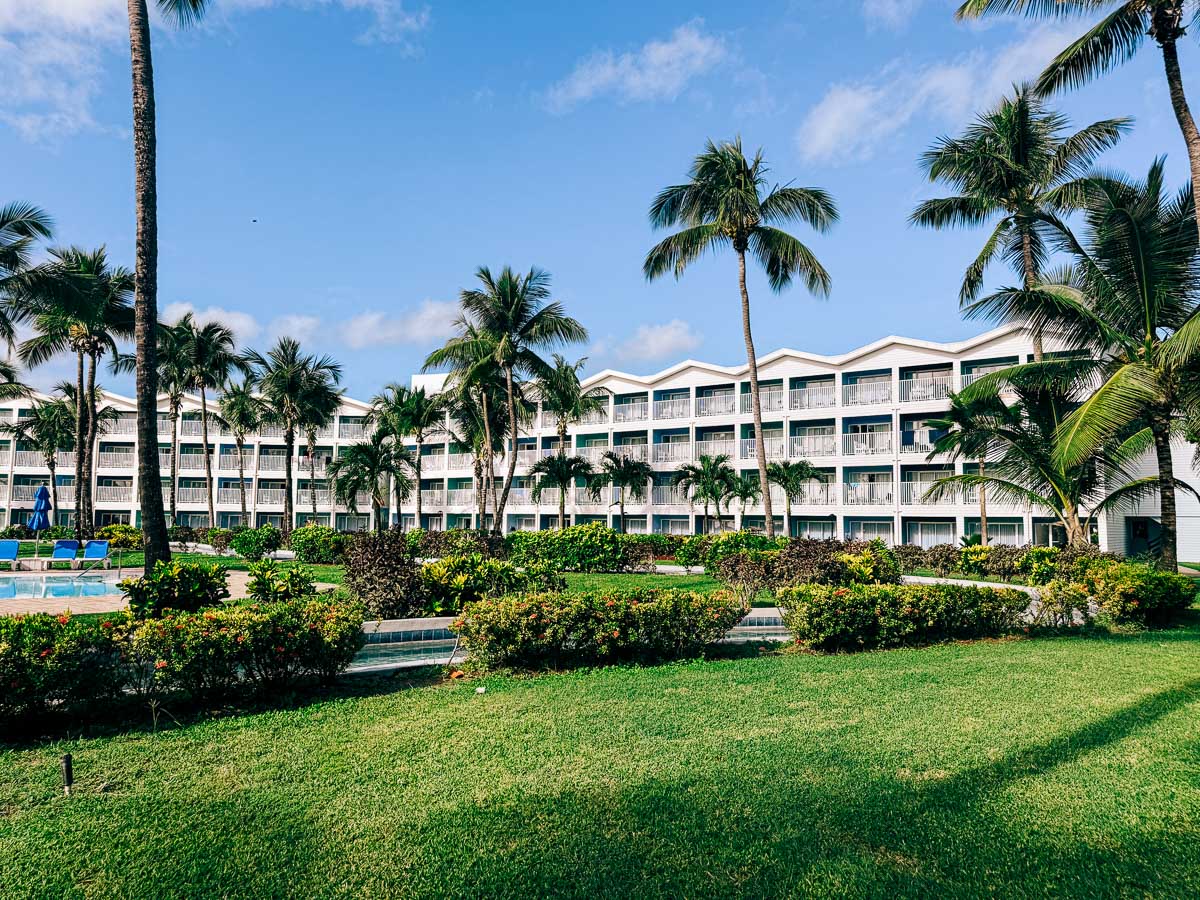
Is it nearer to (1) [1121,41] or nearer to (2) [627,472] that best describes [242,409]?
(2) [627,472]

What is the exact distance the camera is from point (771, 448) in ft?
118

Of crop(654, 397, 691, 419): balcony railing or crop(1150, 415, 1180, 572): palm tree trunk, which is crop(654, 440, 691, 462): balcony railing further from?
crop(1150, 415, 1180, 572): palm tree trunk

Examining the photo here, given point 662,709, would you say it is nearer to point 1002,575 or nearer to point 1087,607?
point 1087,607

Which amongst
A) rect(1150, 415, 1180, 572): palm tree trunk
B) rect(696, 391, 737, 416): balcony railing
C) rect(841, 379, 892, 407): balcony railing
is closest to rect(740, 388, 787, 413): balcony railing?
rect(696, 391, 737, 416): balcony railing

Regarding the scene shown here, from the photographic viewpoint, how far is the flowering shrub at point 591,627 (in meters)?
8.59

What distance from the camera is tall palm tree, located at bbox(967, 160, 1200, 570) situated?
12.8 meters

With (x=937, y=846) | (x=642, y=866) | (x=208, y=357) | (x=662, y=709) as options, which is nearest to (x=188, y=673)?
(x=662, y=709)

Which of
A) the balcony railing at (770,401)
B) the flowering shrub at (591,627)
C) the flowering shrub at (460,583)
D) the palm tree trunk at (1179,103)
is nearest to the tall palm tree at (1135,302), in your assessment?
the palm tree trunk at (1179,103)

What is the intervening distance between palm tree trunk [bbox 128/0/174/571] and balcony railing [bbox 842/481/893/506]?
28123 mm

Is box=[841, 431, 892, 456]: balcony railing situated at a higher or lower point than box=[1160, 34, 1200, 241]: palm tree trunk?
lower

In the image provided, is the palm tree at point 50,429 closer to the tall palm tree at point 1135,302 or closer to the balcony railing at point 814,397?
the balcony railing at point 814,397

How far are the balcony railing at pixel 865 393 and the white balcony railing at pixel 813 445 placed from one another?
Answer: 6.04 feet

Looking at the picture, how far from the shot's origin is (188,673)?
664 cm

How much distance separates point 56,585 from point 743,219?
64.4 ft
